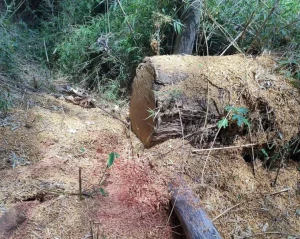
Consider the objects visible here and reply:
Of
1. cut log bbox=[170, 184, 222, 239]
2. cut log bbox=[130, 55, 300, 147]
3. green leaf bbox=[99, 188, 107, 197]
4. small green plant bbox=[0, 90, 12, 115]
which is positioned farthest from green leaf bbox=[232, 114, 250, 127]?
small green plant bbox=[0, 90, 12, 115]

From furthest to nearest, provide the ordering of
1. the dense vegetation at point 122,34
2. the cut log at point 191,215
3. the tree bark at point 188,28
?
the tree bark at point 188,28, the dense vegetation at point 122,34, the cut log at point 191,215

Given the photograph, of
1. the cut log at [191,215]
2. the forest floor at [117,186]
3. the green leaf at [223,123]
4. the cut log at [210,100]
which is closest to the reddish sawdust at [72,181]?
the forest floor at [117,186]

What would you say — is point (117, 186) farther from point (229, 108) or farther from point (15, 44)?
point (15, 44)

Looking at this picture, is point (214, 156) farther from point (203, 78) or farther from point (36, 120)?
point (36, 120)

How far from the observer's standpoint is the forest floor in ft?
5.85

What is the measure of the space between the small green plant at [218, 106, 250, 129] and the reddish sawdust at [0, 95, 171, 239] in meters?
0.58

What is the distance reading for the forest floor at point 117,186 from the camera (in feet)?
5.85

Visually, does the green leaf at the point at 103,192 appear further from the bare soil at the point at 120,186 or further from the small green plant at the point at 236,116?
the small green plant at the point at 236,116

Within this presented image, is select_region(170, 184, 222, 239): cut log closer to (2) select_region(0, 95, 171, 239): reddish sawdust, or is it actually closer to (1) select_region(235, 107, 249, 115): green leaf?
(2) select_region(0, 95, 171, 239): reddish sawdust

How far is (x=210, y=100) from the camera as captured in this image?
2207 millimetres

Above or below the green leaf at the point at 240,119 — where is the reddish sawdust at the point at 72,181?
below

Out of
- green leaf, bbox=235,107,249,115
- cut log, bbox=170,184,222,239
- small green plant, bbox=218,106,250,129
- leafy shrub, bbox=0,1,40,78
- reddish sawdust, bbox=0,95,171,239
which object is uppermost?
green leaf, bbox=235,107,249,115

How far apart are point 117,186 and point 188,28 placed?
1.73m

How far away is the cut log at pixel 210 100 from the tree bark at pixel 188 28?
74 centimetres
